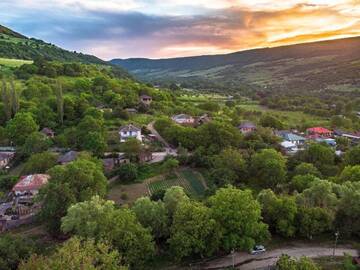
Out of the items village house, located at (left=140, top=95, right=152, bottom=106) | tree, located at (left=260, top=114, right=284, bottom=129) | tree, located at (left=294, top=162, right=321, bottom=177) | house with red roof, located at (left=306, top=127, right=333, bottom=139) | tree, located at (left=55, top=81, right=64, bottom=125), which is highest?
tree, located at (left=55, top=81, right=64, bottom=125)

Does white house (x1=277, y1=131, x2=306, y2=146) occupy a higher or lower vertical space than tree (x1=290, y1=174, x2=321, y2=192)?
lower

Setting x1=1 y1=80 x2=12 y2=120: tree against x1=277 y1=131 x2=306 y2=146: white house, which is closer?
x1=277 y1=131 x2=306 y2=146: white house

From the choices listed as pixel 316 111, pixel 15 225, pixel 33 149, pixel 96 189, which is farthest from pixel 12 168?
pixel 316 111

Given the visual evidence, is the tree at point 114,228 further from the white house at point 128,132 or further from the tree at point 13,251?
the white house at point 128,132

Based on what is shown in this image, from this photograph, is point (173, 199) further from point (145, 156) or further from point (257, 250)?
point (145, 156)

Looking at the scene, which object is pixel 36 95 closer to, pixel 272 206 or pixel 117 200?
pixel 117 200

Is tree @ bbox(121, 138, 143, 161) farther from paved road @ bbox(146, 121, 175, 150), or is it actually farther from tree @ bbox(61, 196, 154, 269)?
tree @ bbox(61, 196, 154, 269)

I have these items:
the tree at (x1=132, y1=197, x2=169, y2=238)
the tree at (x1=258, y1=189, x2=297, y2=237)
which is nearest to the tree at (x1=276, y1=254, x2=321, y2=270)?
the tree at (x1=258, y1=189, x2=297, y2=237)
